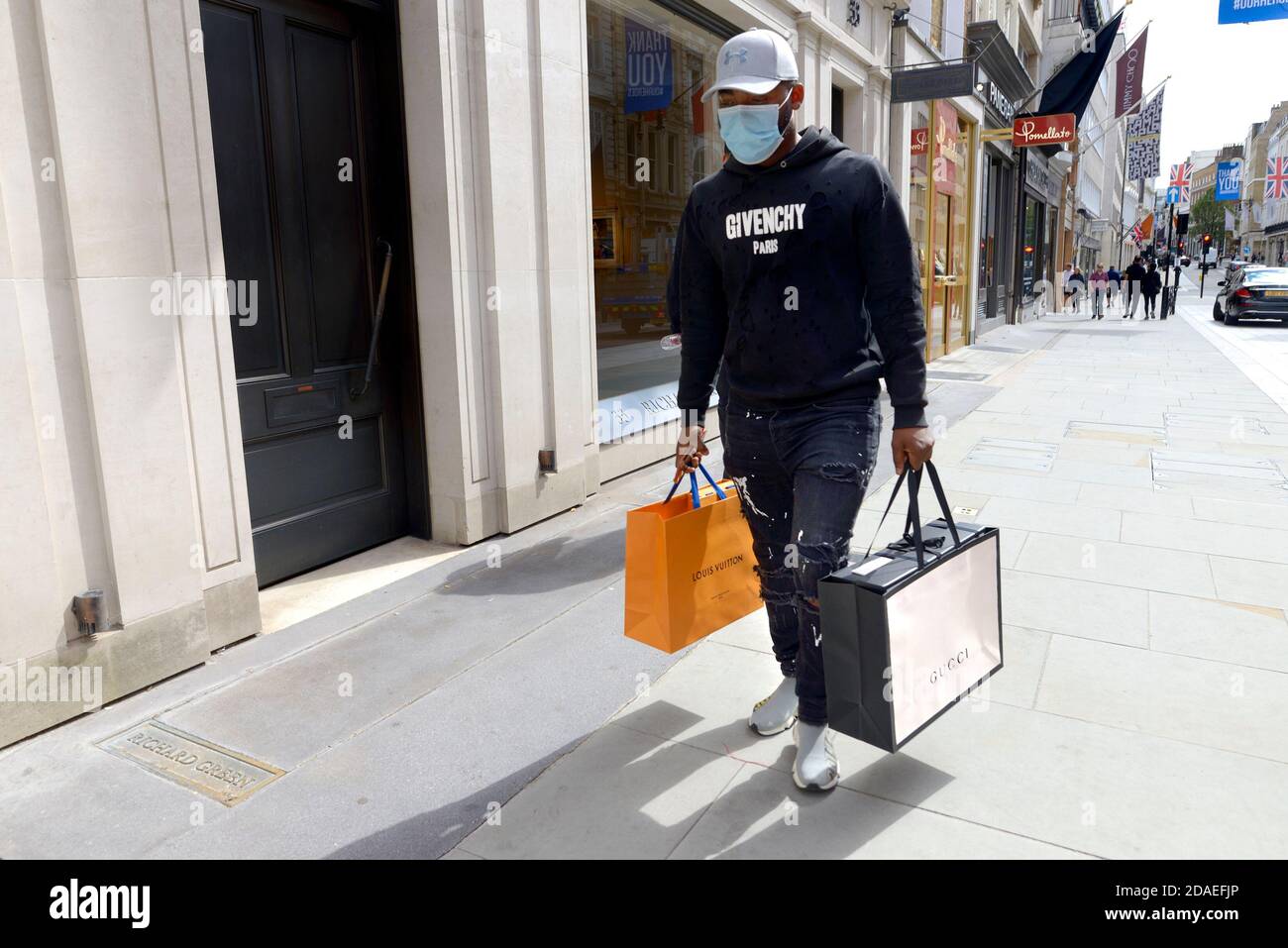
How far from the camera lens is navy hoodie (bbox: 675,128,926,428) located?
8.93 feet

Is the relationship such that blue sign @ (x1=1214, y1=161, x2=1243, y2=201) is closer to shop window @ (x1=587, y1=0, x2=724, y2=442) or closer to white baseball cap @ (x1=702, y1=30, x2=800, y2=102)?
shop window @ (x1=587, y1=0, x2=724, y2=442)

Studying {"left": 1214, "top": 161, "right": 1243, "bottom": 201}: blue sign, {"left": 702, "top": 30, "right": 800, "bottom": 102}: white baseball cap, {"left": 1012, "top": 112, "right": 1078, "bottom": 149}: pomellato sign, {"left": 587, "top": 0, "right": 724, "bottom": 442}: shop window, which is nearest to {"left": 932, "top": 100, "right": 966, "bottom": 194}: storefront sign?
{"left": 1012, "top": 112, "right": 1078, "bottom": 149}: pomellato sign

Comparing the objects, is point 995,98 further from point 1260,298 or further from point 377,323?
point 377,323

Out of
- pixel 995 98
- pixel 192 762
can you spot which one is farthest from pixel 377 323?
pixel 995 98

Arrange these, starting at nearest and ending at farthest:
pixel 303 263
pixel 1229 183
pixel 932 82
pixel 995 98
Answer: pixel 303 263 < pixel 932 82 < pixel 995 98 < pixel 1229 183

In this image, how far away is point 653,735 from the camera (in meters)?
A: 3.37

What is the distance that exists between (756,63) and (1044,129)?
18.3 m

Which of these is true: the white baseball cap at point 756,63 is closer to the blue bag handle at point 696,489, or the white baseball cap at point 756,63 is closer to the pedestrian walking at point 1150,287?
the blue bag handle at point 696,489

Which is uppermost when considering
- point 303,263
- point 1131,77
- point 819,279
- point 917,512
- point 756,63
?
point 1131,77

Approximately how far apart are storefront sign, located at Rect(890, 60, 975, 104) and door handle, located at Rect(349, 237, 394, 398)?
872cm

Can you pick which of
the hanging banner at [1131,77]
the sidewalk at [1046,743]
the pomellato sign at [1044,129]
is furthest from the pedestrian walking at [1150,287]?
the sidewalk at [1046,743]

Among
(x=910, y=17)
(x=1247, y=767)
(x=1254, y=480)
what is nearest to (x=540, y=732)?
(x=1247, y=767)

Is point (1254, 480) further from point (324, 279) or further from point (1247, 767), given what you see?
point (324, 279)

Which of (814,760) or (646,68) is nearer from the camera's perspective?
(814,760)
